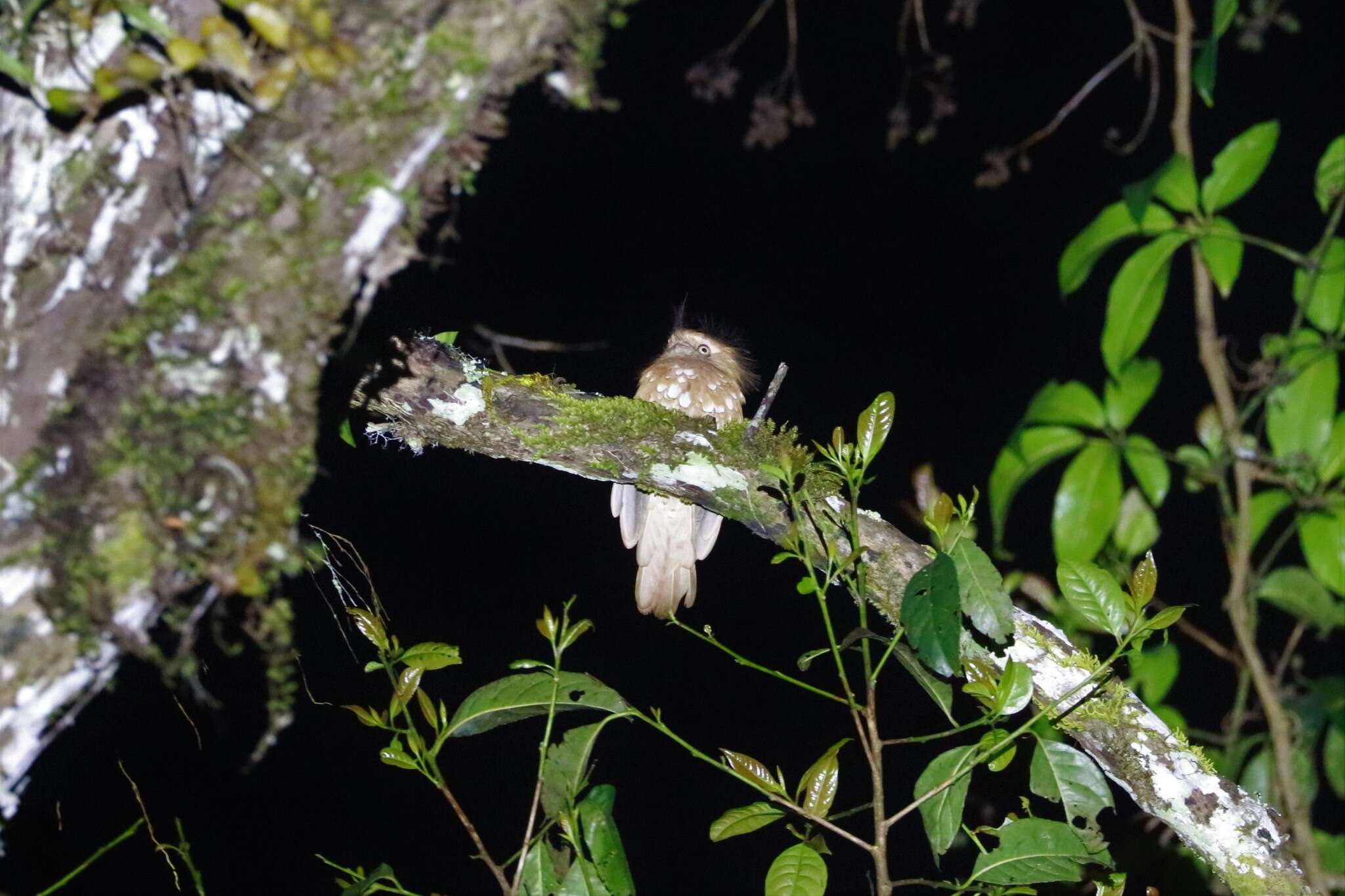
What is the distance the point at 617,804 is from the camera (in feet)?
10.9

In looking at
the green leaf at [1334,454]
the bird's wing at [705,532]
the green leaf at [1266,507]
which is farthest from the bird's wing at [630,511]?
the green leaf at [1334,454]

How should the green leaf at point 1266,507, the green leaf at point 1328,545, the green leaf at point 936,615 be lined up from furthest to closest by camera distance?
1. the green leaf at point 1266,507
2. the green leaf at point 1328,545
3. the green leaf at point 936,615

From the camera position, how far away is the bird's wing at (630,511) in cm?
238

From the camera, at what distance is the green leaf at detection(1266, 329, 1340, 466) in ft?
7.05

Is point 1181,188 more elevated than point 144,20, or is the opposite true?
point 144,20

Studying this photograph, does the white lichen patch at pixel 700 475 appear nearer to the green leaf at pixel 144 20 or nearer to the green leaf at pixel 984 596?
the green leaf at pixel 984 596

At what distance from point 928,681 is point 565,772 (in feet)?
1.50

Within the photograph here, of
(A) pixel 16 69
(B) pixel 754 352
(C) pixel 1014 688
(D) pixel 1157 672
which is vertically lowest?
(D) pixel 1157 672

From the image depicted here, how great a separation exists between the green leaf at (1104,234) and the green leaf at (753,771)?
1.22 metres

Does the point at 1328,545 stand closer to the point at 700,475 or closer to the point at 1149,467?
the point at 1149,467

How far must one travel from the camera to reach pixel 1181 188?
2.07 m

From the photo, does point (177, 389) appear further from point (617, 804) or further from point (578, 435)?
point (617, 804)

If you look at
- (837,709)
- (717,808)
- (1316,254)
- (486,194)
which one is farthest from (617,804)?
(1316,254)

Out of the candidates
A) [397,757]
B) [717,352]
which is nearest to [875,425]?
[397,757]
